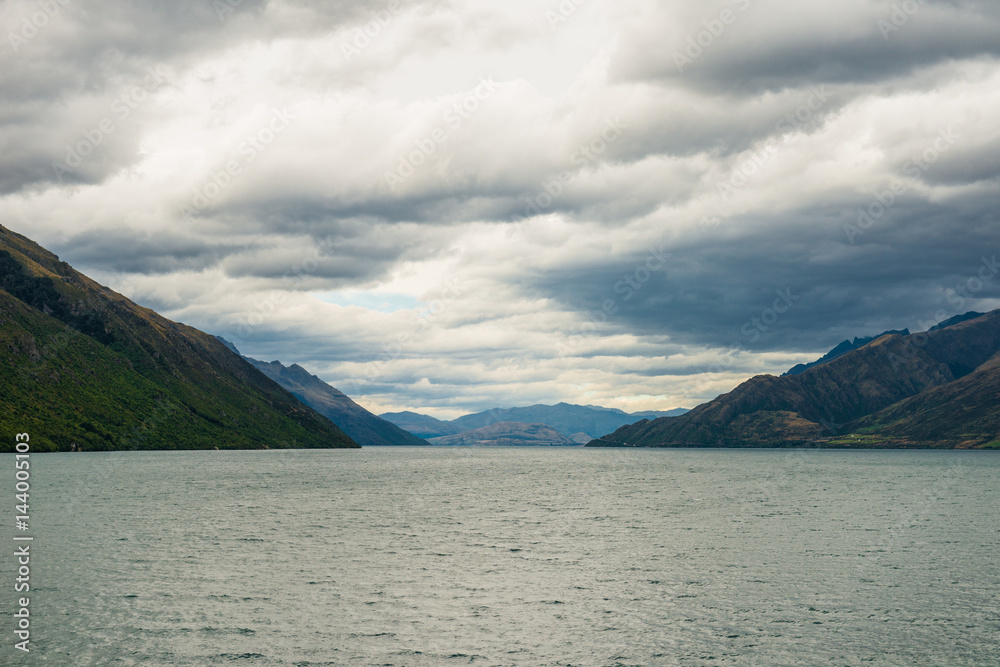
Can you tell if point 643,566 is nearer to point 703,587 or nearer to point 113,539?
point 703,587

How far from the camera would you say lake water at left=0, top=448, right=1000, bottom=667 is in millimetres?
43469

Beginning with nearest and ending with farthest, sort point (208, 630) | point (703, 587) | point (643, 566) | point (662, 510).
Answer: point (208, 630) < point (703, 587) < point (643, 566) < point (662, 510)

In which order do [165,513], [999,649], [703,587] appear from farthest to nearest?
[165,513], [703,587], [999,649]

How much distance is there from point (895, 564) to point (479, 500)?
90.1 meters

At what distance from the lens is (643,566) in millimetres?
71188

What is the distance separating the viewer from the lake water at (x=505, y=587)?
43469mm

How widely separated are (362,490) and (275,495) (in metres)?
25.8

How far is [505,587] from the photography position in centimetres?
6103

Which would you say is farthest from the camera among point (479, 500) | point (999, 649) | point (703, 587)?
point (479, 500)

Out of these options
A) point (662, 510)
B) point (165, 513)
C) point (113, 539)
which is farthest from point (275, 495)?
point (662, 510)

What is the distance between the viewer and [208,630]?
4678cm

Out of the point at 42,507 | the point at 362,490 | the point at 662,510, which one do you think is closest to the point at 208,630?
the point at 42,507

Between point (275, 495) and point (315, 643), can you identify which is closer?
point (315, 643)

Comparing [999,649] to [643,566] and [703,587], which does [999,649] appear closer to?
[703,587]
